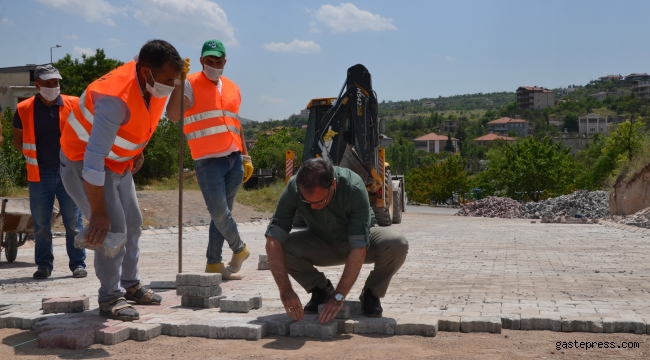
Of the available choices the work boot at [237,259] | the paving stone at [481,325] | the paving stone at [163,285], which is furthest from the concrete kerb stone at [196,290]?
the paving stone at [481,325]

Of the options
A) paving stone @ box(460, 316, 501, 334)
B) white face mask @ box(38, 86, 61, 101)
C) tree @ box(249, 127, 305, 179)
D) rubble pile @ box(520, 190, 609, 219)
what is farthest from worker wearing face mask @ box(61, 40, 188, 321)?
tree @ box(249, 127, 305, 179)

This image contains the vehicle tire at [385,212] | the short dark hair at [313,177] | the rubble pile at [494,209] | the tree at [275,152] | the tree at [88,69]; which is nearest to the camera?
the short dark hair at [313,177]

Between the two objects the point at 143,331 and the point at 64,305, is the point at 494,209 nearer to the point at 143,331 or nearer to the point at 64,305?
the point at 64,305

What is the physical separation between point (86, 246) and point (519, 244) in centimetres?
874

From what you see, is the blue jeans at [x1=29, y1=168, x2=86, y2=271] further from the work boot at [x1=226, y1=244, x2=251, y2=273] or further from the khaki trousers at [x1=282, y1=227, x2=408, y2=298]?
the khaki trousers at [x1=282, y1=227, x2=408, y2=298]

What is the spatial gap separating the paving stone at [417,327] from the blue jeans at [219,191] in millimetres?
2367

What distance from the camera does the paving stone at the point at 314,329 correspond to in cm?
→ 438

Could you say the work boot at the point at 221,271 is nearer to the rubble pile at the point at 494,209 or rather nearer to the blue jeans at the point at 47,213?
the blue jeans at the point at 47,213

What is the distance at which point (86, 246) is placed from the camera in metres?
4.42

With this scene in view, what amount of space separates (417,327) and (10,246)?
257 inches

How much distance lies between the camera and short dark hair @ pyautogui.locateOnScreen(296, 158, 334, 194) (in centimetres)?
424

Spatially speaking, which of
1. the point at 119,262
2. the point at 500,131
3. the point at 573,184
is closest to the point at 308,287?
the point at 119,262

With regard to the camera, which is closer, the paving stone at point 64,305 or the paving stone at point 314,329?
the paving stone at point 314,329

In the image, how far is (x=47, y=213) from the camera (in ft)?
24.3
